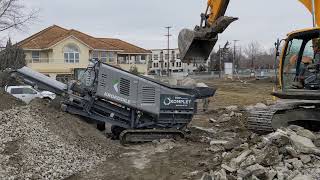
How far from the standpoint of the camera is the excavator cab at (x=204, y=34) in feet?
32.2

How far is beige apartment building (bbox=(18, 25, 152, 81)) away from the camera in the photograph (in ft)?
138

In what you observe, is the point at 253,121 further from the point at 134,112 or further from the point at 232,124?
the point at 232,124

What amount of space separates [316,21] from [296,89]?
1254 mm

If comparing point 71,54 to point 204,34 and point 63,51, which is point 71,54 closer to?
point 63,51

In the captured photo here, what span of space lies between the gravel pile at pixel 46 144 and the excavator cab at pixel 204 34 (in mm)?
2692

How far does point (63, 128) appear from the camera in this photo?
9.56 metres

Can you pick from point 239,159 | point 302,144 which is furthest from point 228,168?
point 302,144

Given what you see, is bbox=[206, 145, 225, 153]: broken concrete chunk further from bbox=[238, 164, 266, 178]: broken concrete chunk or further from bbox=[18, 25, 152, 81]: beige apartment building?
bbox=[18, 25, 152, 81]: beige apartment building

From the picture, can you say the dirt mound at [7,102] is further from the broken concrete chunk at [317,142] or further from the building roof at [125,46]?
the building roof at [125,46]

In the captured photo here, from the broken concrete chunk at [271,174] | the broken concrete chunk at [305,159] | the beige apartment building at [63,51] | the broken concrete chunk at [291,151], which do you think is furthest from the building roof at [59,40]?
the broken concrete chunk at [271,174]

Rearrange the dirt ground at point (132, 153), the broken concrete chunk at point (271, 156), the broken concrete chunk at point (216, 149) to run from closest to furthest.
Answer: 1. the broken concrete chunk at point (271, 156)
2. the dirt ground at point (132, 153)
3. the broken concrete chunk at point (216, 149)

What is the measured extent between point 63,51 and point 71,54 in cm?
85

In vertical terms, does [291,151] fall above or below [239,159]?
above

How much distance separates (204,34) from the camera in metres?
9.95
